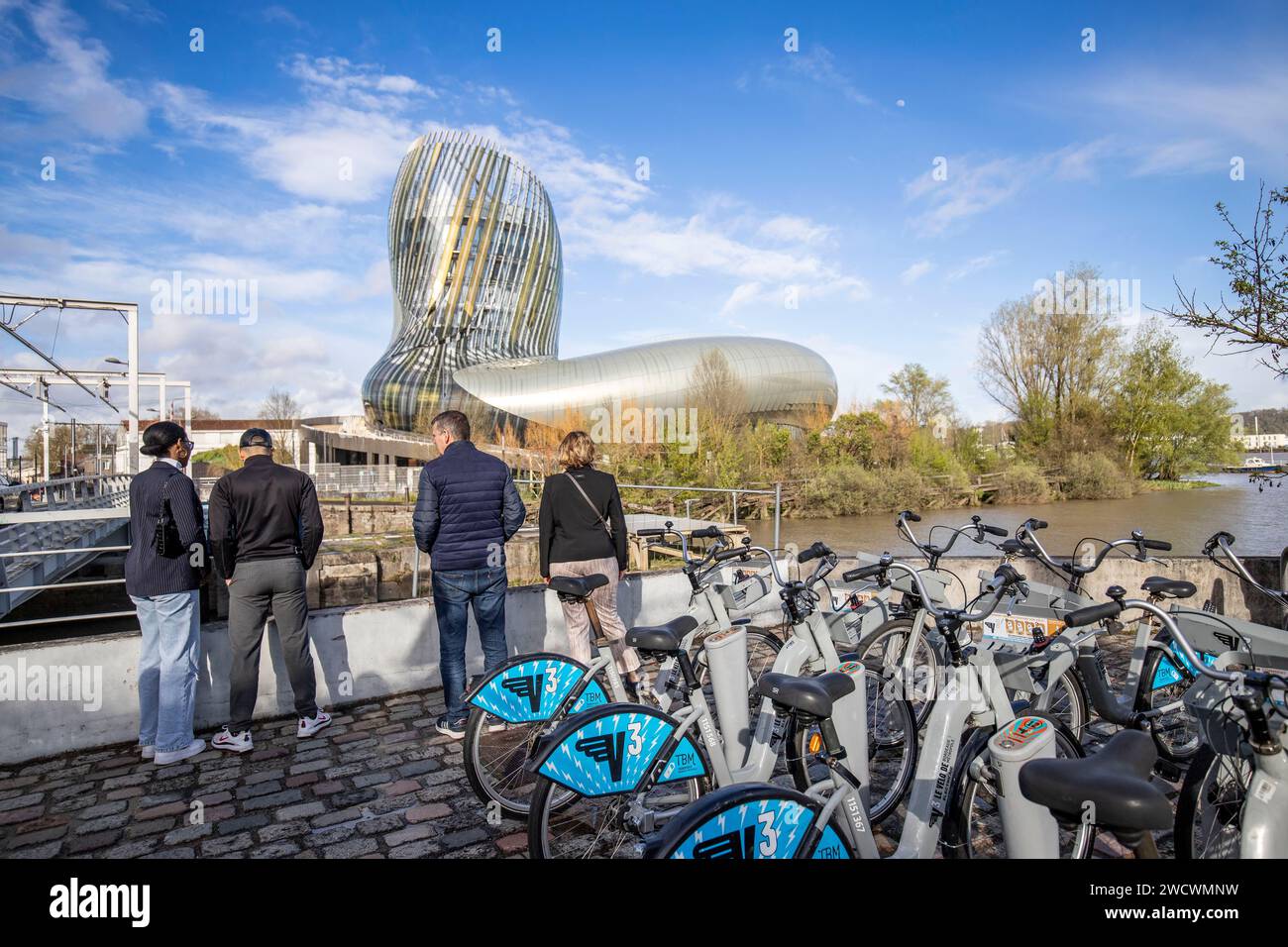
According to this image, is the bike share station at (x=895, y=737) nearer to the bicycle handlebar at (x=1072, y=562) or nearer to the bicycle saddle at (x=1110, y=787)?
A: the bicycle saddle at (x=1110, y=787)

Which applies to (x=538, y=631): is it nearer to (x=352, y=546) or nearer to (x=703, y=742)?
(x=703, y=742)

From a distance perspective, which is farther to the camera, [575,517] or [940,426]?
[940,426]

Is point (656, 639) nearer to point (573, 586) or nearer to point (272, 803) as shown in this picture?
point (573, 586)

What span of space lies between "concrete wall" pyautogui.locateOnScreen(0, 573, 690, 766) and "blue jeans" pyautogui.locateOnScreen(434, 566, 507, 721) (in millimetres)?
1094

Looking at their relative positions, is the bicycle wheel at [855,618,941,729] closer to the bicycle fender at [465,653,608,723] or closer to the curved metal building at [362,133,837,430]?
the bicycle fender at [465,653,608,723]

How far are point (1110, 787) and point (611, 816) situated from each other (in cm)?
178

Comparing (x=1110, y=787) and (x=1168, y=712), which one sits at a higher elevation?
(x=1110, y=787)

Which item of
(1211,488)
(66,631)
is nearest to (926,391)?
(1211,488)

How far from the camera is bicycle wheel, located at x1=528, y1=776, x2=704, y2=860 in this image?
2785mm

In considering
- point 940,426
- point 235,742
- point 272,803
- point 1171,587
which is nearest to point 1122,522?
point 940,426

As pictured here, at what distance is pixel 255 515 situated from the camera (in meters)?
4.79

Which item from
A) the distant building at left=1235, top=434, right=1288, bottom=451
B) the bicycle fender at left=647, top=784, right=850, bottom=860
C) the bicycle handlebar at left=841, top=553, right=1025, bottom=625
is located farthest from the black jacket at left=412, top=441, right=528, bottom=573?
the distant building at left=1235, top=434, right=1288, bottom=451
